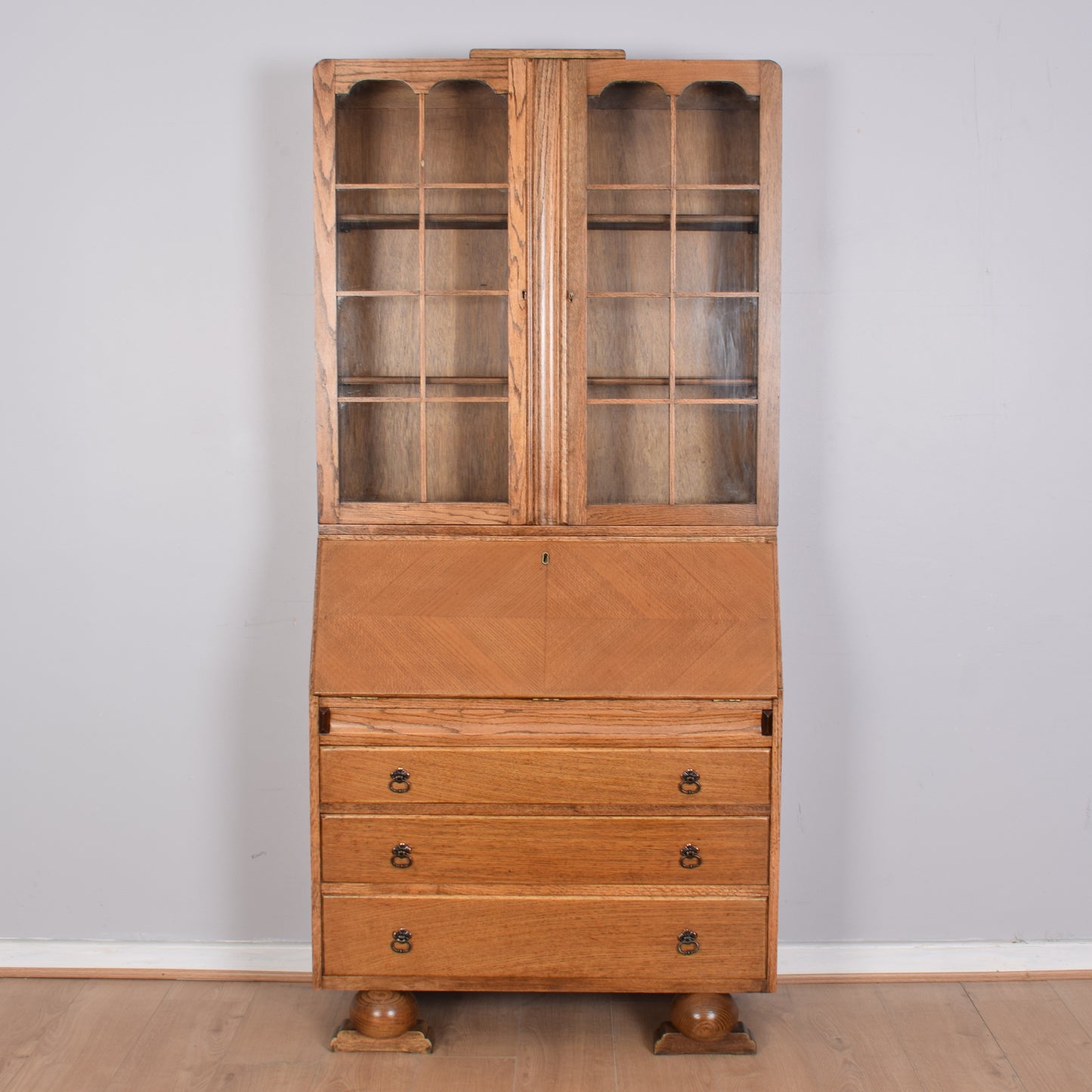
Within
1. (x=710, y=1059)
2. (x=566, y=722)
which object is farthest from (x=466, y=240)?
(x=710, y=1059)

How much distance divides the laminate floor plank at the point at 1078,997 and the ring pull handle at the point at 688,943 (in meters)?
0.91

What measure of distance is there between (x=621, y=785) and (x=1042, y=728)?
1093mm

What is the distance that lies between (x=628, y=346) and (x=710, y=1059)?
150cm

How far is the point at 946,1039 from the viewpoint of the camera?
2.31 metres

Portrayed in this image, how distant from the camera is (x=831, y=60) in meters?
2.45

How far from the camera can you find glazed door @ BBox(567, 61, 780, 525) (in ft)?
7.17

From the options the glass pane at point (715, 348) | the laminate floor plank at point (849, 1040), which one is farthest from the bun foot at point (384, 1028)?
the glass pane at point (715, 348)

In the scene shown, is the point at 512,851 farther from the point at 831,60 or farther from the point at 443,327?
the point at 831,60

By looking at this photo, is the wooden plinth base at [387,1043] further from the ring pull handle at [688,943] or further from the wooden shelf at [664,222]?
the wooden shelf at [664,222]

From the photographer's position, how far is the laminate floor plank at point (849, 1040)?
2.16 m

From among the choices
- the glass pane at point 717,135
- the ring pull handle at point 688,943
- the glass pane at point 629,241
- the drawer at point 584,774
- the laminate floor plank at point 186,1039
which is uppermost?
the glass pane at point 717,135

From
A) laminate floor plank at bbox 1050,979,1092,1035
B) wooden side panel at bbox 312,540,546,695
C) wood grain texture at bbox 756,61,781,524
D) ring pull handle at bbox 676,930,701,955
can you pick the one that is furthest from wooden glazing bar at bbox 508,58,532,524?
laminate floor plank at bbox 1050,979,1092,1035

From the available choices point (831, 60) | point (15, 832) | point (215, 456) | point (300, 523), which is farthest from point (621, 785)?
point (831, 60)

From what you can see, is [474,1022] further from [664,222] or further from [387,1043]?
[664,222]
